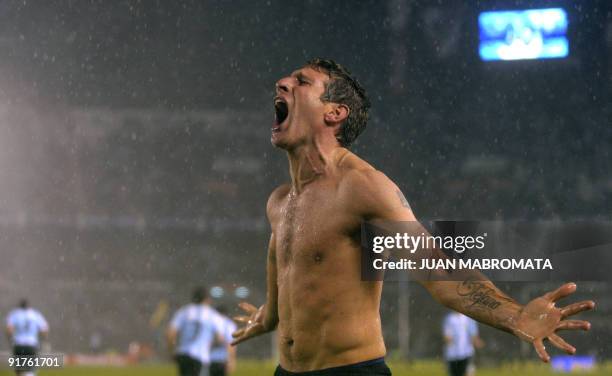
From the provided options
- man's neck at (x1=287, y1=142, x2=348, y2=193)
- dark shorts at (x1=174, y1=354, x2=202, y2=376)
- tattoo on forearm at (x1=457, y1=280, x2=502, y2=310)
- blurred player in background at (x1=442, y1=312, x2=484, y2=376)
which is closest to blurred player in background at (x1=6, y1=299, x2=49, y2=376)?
dark shorts at (x1=174, y1=354, x2=202, y2=376)

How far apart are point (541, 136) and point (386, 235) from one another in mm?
18921

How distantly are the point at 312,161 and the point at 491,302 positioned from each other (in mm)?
745

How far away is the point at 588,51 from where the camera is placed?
1873cm

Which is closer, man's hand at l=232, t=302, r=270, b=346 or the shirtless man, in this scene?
the shirtless man

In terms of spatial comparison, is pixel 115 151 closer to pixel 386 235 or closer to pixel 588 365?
pixel 588 365

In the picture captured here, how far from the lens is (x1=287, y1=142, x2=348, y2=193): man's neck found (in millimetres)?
2648

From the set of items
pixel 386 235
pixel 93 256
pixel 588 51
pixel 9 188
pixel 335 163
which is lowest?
pixel 386 235

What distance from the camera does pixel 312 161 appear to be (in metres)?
2.67

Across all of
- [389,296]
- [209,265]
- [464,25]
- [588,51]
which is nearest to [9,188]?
[209,265]

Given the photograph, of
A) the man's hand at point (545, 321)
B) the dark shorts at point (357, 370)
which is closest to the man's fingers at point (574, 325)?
the man's hand at point (545, 321)

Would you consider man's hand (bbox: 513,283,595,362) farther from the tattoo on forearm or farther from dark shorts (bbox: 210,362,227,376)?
dark shorts (bbox: 210,362,227,376)

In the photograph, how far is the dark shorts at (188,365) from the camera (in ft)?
23.2

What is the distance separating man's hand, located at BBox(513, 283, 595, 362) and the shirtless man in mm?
30

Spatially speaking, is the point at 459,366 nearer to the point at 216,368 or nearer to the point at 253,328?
the point at 216,368
